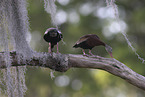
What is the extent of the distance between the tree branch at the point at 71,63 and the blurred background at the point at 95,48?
5.18 metres

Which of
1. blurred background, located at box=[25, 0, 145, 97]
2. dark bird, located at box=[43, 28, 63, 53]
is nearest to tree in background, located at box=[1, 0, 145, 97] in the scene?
blurred background, located at box=[25, 0, 145, 97]

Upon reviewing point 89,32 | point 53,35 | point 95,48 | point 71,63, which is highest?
point 89,32

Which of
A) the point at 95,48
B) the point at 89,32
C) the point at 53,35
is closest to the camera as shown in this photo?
the point at 53,35

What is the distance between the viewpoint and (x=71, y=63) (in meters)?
2.75

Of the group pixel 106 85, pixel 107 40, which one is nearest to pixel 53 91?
pixel 106 85

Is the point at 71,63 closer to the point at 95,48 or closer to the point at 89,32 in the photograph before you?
the point at 95,48

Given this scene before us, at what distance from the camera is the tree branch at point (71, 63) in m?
2.57

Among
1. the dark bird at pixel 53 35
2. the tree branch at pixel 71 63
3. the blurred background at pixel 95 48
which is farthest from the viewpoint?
the blurred background at pixel 95 48

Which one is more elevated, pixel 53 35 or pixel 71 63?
pixel 53 35

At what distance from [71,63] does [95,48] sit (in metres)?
5.88

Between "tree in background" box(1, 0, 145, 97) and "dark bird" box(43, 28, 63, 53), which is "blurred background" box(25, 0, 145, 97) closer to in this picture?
"tree in background" box(1, 0, 145, 97)

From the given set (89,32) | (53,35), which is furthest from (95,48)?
(53,35)

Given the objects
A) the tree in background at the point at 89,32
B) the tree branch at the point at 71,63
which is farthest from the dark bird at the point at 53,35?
the tree in background at the point at 89,32

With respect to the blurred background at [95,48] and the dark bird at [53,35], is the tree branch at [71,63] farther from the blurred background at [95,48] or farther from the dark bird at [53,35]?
the blurred background at [95,48]
